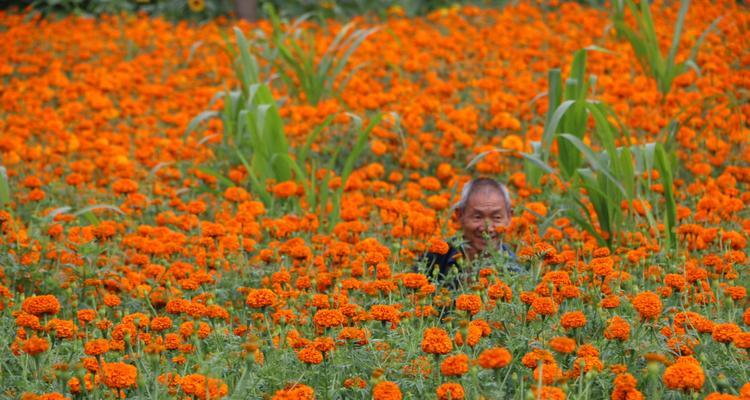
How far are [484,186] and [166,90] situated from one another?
361 cm

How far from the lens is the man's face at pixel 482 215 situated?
166 inches

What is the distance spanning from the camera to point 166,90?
718 centimetres

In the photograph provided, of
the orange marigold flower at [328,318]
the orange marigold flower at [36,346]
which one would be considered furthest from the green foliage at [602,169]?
the orange marigold flower at [36,346]

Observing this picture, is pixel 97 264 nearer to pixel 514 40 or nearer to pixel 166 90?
pixel 166 90

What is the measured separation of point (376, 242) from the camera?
12.5 feet

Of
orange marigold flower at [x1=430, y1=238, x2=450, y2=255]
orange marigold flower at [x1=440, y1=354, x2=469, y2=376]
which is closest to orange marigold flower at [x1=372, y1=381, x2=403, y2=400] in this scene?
orange marigold flower at [x1=440, y1=354, x2=469, y2=376]

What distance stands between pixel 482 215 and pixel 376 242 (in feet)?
2.03

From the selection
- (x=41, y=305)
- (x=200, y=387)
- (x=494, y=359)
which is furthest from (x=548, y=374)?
(x=41, y=305)

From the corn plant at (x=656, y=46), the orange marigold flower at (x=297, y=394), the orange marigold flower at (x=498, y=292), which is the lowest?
the orange marigold flower at (x=297, y=394)

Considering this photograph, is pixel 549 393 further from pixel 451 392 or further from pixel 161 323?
pixel 161 323

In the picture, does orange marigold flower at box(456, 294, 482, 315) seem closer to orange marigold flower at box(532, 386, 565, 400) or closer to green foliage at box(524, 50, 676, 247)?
orange marigold flower at box(532, 386, 565, 400)

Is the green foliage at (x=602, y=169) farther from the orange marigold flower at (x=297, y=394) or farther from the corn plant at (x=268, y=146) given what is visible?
the orange marigold flower at (x=297, y=394)

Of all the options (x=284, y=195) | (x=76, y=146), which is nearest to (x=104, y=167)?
(x=76, y=146)

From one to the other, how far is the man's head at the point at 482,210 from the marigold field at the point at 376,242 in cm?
14
